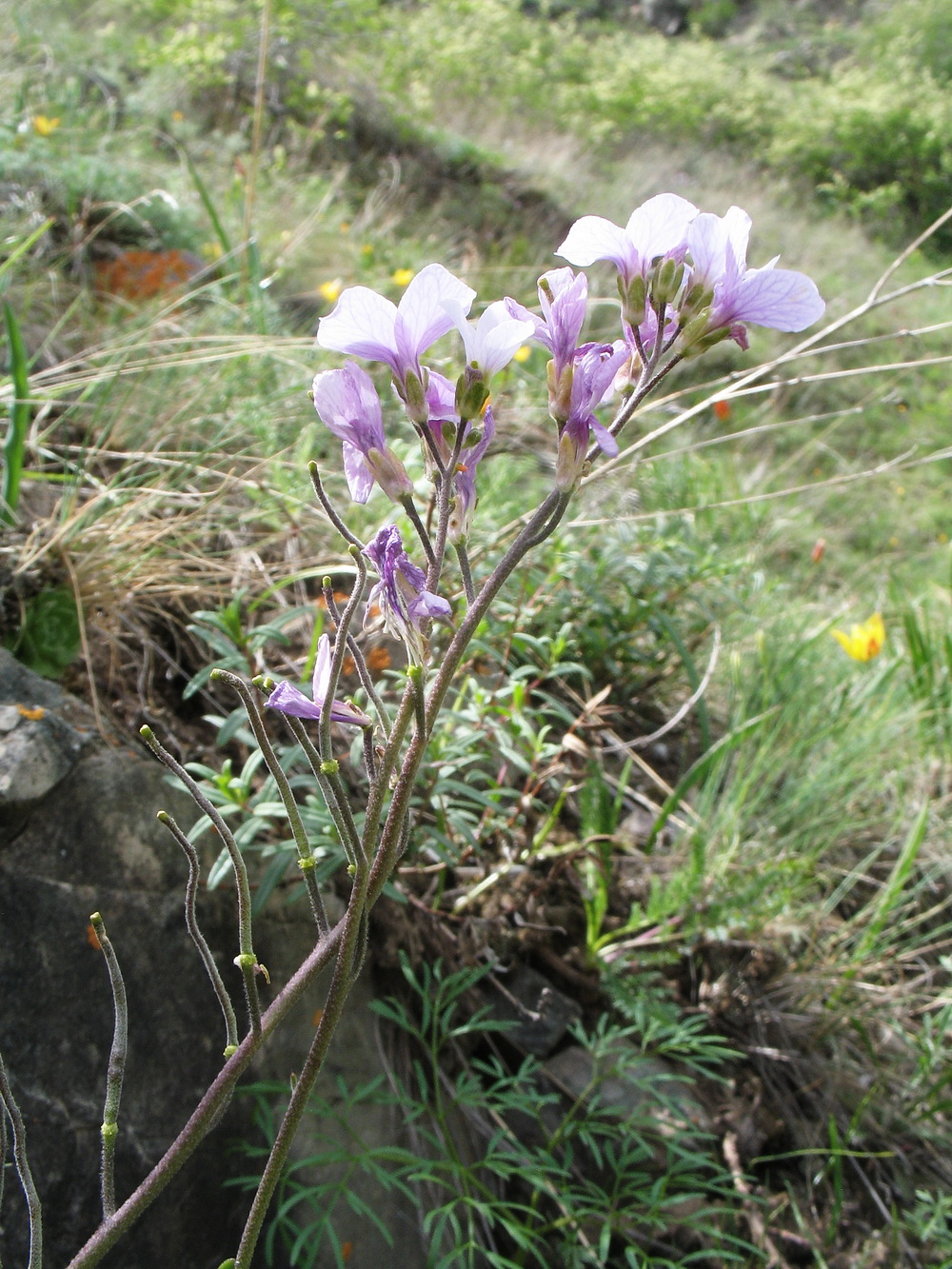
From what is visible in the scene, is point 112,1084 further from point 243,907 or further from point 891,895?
point 891,895

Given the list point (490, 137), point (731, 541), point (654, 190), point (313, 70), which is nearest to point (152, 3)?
point (313, 70)

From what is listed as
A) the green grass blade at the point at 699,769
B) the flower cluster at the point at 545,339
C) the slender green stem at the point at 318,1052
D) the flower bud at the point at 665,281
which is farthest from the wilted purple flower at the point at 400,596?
the green grass blade at the point at 699,769

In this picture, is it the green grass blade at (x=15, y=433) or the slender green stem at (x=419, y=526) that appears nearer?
the slender green stem at (x=419, y=526)

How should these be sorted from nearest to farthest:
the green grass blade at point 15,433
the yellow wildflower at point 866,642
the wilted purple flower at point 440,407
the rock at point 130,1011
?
the wilted purple flower at point 440,407, the rock at point 130,1011, the green grass blade at point 15,433, the yellow wildflower at point 866,642

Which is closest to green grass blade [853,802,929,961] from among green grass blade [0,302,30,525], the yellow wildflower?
the yellow wildflower

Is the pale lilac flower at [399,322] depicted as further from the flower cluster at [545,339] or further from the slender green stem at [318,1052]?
the slender green stem at [318,1052]
